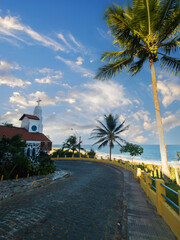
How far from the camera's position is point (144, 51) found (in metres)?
9.79

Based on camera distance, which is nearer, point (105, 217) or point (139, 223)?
point (139, 223)

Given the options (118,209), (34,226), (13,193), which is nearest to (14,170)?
(13,193)

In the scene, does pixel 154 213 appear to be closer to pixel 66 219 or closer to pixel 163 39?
pixel 66 219

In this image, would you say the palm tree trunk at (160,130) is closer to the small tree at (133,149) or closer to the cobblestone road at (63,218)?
the cobblestone road at (63,218)

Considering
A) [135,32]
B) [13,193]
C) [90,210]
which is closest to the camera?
[90,210]

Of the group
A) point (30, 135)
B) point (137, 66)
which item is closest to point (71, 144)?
point (30, 135)

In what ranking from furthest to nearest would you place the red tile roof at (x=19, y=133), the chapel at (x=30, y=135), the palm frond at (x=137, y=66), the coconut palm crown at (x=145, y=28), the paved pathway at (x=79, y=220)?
the chapel at (x=30, y=135) → the red tile roof at (x=19, y=133) → the palm frond at (x=137, y=66) → the coconut palm crown at (x=145, y=28) → the paved pathway at (x=79, y=220)

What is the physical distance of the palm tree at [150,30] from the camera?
25.9ft

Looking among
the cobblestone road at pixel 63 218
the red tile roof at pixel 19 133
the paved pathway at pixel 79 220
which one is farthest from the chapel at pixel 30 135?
the paved pathway at pixel 79 220

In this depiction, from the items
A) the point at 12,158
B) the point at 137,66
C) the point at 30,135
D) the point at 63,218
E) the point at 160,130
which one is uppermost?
the point at 137,66

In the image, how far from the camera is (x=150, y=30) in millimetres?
8438

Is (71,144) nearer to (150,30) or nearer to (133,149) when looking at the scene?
(133,149)

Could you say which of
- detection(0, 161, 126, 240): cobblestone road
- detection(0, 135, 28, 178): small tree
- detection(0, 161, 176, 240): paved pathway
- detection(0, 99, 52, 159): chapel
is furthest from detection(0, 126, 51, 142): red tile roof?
detection(0, 161, 176, 240): paved pathway

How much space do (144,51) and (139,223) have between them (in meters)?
10.7
